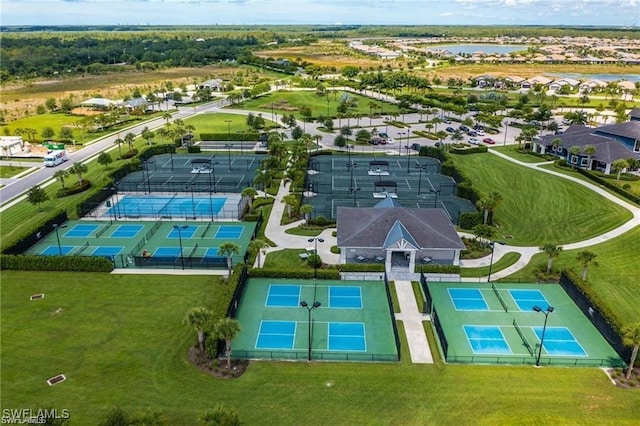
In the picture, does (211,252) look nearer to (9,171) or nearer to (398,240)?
(398,240)

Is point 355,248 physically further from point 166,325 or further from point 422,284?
point 166,325

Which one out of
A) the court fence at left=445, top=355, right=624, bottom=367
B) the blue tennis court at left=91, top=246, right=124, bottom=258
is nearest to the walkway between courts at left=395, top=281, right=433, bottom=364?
the court fence at left=445, top=355, right=624, bottom=367

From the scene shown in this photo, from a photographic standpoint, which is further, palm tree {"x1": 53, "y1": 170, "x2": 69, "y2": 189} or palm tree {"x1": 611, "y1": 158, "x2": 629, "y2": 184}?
palm tree {"x1": 611, "y1": 158, "x2": 629, "y2": 184}

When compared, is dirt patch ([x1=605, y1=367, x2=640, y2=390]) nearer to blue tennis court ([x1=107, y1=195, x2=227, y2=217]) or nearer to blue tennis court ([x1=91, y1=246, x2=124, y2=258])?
blue tennis court ([x1=107, y1=195, x2=227, y2=217])

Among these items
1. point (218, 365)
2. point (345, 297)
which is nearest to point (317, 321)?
point (345, 297)

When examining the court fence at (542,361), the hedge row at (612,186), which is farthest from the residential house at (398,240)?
the hedge row at (612,186)

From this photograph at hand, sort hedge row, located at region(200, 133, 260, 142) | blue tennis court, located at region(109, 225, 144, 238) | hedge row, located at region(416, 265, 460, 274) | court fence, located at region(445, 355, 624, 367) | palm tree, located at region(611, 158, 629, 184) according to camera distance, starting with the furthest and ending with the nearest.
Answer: hedge row, located at region(200, 133, 260, 142) < palm tree, located at region(611, 158, 629, 184) < blue tennis court, located at region(109, 225, 144, 238) < hedge row, located at region(416, 265, 460, 274) < court fence, located at region(445, 355, 624, 367)

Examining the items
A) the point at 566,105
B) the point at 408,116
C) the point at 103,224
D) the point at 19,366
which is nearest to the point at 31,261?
the point at 103,224

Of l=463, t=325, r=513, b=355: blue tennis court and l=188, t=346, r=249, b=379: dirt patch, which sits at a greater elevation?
l=188, t=346, r=249, b=379: dirt patch
